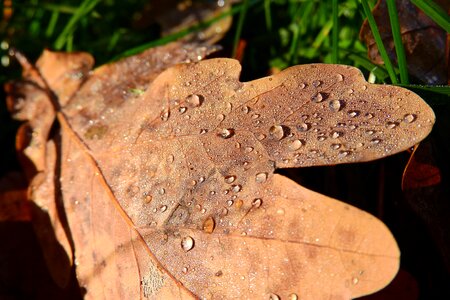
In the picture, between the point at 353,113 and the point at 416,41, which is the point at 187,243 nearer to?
the point at 353,113

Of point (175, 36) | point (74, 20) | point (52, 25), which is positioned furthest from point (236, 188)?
point (52, 25)

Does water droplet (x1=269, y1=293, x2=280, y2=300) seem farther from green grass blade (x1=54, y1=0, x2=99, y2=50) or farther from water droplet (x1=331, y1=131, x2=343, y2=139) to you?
green grass blade (x1=54, y1=0, x2=99, y2=50)

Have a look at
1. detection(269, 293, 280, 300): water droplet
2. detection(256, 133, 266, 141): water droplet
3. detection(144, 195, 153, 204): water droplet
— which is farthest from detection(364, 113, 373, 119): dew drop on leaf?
detection(144, 195, 153, 204): water droplet

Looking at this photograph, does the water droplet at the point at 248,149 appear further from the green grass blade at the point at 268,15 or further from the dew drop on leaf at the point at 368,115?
the green grass blade at the point at 268,15

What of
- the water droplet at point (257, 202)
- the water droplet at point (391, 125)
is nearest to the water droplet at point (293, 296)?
the water droplet at point (257, 202)

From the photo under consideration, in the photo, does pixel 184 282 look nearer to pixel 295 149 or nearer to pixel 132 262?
pixel 132 262

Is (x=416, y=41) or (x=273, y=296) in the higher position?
(x=416, y=41)

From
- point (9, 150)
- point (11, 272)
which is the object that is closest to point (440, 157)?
point (11, 272)
